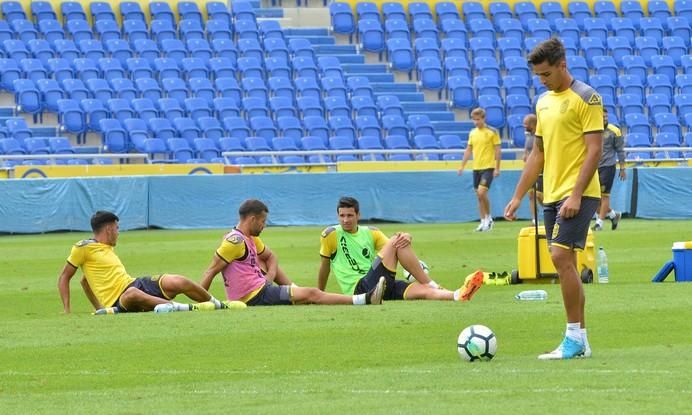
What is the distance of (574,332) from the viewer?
9.95 meters

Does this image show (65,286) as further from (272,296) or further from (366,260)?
(366,260)

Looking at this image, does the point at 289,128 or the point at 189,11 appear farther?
the point at 189,11

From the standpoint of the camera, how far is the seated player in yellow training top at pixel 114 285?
14.2 m

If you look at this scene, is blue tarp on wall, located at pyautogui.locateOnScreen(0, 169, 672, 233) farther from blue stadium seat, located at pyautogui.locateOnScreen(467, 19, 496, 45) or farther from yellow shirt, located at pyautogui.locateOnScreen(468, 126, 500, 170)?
blue stadium seat, located at pyautogui.locateOnScreen(467, 19, 496, 45)

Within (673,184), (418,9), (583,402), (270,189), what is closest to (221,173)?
(270,189)

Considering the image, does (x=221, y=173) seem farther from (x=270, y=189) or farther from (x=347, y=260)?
(x=347, y=260)

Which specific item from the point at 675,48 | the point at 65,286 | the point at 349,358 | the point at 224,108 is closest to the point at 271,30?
the point at 224,108

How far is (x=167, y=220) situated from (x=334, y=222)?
3400 millimetres

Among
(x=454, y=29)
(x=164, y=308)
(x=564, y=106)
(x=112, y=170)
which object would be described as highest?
(x=454, y=29)

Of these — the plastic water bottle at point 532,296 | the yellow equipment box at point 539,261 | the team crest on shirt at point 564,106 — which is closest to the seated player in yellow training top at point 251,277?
the plastic water bottle at point 532,296

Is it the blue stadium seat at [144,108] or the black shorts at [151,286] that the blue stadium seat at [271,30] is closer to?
the blue stadium seat at [144,108]

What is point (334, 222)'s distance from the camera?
29.5m

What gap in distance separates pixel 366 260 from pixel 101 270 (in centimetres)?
275

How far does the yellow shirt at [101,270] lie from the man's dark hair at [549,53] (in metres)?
5.88
